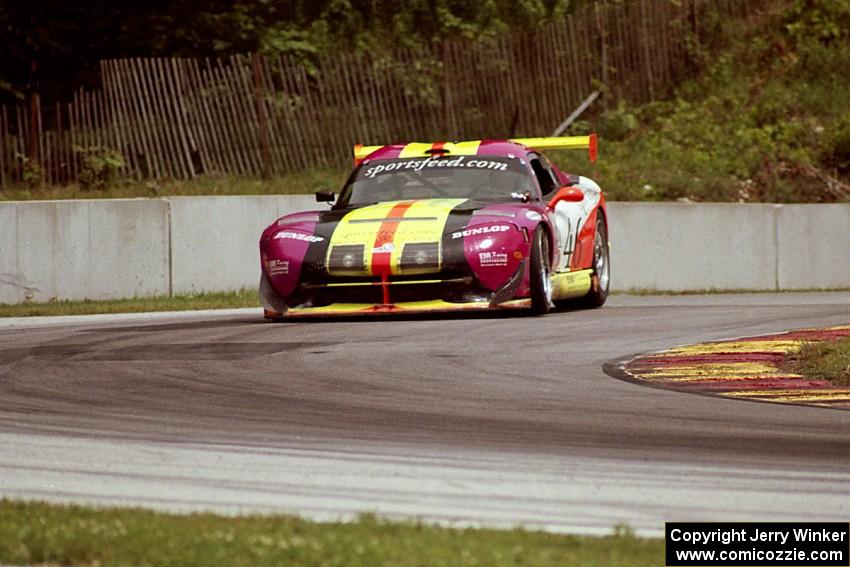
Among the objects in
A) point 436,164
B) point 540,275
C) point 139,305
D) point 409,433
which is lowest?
point 139,305

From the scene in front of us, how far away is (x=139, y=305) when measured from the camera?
17.0 meters

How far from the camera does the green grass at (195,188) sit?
20156mm

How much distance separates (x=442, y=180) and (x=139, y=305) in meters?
3.87

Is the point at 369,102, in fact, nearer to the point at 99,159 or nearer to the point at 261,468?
the point at 99,159

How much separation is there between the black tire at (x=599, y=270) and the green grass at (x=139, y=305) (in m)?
3.58

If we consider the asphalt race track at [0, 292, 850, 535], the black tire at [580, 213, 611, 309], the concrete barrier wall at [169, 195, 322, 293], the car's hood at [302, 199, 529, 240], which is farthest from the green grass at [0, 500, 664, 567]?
the concrete barrier wall at [169, 195, 322, 293]

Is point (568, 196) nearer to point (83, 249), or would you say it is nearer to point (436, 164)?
point (436, 164)

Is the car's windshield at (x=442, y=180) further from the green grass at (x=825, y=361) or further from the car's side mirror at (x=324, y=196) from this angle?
the green grass at (x=825, y=361)

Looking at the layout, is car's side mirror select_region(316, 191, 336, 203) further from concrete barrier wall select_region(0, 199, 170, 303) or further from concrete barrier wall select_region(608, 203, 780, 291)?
concrete barrier wall select_region(608, 203, 780, 291)

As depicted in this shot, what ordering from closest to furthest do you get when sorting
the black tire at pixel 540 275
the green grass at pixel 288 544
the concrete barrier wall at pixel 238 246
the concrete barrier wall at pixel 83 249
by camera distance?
the green grass at pixel 288 544 < the black tire at pixel 540 275 < the concrete barrier wall at pixel 83 249 < the concrete barrier wall at pixel 238 246

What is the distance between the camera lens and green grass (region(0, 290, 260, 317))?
16375 millimetres

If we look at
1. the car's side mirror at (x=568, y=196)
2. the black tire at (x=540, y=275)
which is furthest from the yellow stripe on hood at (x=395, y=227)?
the car's side mirror at (x=568, y=196)

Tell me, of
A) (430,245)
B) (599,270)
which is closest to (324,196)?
(430,245)

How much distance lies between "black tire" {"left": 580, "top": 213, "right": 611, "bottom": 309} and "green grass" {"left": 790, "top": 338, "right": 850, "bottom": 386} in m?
5.14
